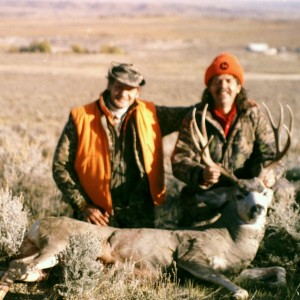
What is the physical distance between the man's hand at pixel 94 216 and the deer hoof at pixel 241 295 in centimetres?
170

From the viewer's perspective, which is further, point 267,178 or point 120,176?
point 120,176

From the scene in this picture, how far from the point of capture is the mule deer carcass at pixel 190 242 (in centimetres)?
527

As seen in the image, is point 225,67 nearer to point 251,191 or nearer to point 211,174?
point 211,174

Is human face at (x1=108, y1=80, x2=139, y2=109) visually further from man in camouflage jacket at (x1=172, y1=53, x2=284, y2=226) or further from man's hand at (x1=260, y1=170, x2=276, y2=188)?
man's hand at (x1=260, y1=170, x2=276, y2=188)

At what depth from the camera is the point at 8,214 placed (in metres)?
5.82

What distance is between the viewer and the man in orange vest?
6270mm

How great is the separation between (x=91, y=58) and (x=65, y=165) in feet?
110

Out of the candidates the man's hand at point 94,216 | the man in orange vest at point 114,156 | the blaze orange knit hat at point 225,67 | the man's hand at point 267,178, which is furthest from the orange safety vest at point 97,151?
the man's hand at point 267,178

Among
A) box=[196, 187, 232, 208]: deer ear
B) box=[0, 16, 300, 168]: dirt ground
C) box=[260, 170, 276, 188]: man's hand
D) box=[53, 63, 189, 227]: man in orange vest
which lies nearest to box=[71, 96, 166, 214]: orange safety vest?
box=[53, 63, 189, 227]: man in orange vest

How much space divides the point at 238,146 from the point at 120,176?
1.29 meters

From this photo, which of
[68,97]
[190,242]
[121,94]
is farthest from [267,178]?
[68,97]

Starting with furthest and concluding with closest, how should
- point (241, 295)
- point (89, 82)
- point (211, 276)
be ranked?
1. point (89, 82)
2. point (211, 276)
3. point (241, 295)

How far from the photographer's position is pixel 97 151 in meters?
6.30

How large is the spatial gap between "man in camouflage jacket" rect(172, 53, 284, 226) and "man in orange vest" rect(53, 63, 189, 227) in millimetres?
348
